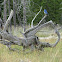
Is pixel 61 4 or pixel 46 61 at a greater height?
pixel 61 4

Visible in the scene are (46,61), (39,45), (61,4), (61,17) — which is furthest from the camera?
(61,17)

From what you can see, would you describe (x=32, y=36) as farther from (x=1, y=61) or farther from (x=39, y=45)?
(x=1, y=61)

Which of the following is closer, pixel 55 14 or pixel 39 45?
pixel 39 45

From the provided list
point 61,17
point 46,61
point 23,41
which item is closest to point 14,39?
point 23,41

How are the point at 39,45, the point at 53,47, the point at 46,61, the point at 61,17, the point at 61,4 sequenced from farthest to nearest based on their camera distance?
the point at 61,17
the point at 61,4
the point at 53,47
the point at 39,45
the point at 46,61

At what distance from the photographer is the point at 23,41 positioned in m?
5.18

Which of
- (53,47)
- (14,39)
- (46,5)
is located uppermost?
(46,5)

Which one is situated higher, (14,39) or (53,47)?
(14,39)

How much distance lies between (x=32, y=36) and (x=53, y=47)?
0.93 metres

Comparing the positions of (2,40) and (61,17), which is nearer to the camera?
(2,40)

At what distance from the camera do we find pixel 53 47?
545cm

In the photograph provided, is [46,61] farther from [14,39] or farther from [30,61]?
[14,39]

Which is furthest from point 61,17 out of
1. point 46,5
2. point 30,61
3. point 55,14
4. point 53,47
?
point 30,61

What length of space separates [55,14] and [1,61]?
1654 centimetres
